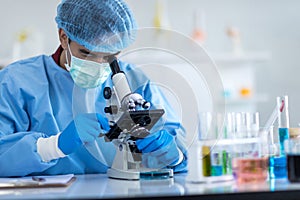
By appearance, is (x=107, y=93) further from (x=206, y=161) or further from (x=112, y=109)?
(x=206, y=161)

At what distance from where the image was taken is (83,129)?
1.30 m

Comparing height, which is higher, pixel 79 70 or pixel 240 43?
pixel 240 43

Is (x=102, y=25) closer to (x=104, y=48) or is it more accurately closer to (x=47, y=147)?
(x=104, y=48)

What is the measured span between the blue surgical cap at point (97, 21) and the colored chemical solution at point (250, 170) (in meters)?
0.52

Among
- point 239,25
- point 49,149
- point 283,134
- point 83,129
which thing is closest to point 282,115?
point 283,134

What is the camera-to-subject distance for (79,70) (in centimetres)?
155

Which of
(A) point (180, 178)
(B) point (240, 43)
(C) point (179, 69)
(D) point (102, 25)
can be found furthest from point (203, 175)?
(B) point (240, 43)

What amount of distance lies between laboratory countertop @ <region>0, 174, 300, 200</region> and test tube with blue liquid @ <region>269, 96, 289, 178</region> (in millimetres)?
52

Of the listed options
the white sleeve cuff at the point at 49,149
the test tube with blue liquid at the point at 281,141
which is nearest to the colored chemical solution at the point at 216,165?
the test tube with blue liquid at the point at 281,141

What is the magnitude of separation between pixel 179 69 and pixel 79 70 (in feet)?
1.14

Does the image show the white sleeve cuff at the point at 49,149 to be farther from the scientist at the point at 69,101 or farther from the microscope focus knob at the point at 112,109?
the microscope focus knob at the point at 112,109

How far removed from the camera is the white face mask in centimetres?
150

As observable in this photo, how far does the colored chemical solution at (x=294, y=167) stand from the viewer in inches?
43.0

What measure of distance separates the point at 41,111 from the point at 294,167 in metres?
0.79
